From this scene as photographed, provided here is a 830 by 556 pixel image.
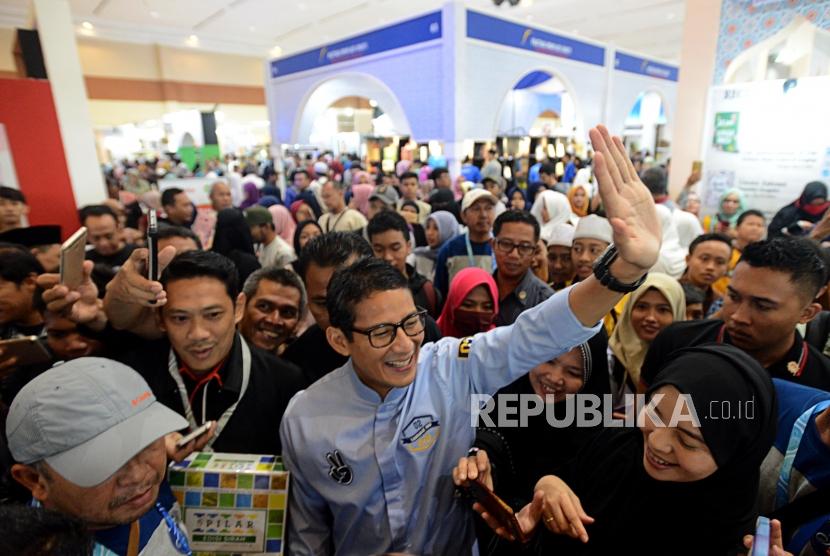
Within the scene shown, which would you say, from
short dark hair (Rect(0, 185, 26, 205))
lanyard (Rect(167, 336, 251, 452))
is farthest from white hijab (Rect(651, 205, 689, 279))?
short dark hair (Rect(0, 185, 26, 205))

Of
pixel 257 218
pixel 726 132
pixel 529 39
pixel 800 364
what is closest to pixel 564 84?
pixel 529 39

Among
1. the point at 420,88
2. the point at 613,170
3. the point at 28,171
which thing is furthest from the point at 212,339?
the point at 420,88

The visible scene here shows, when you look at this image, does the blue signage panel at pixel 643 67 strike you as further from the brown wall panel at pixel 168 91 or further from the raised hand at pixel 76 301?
the brown wall panel at pixel 168 91

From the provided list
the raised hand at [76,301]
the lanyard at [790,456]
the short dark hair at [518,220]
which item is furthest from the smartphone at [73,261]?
the lanyard at [790,456]

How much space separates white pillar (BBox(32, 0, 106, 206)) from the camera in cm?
424

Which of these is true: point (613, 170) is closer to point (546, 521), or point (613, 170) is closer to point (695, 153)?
point (546, 521)

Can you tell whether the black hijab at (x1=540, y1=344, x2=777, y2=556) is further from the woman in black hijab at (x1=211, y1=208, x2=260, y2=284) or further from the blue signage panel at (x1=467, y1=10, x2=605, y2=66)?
the blue signage panel at (x1=467, y1=10, x2=605, y2=66)

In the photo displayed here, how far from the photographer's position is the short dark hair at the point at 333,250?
2.06 m

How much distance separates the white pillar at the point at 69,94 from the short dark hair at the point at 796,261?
5.49 m

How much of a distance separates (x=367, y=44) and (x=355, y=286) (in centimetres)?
731

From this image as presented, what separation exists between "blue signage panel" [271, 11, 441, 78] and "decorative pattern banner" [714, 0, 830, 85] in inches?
135

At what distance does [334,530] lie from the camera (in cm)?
148

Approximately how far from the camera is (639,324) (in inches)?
92.2

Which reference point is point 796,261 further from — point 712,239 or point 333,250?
point 333,250
